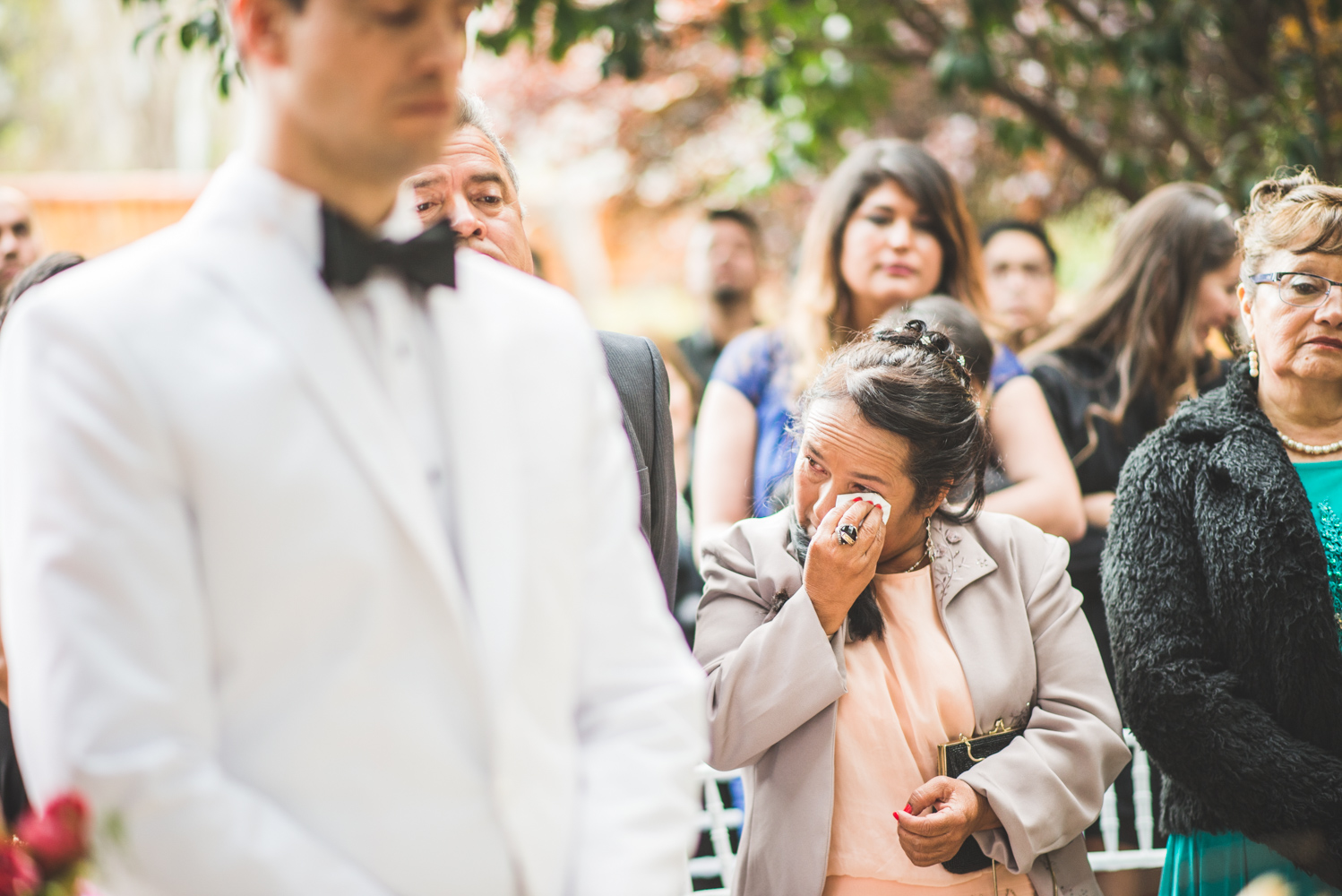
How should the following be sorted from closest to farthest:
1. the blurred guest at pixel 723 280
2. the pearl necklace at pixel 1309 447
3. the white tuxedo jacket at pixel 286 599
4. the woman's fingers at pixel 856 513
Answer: the white tuxedo jacket at pixel 286 599 → the woman's fingers at pixel 856 513 → the pearl necklace at pixel 1309 447 → the blurred guest at pixel 723 280

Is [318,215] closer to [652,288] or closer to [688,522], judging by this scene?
[688,522]

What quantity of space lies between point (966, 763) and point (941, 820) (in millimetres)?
159

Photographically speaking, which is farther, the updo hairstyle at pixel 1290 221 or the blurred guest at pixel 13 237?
the blurred guest at pixel 13 237

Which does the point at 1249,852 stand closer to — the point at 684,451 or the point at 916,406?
the point at 916,406

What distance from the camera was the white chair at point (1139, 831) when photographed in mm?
2713

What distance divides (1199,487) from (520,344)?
1613mm

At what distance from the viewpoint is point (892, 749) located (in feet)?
6.91

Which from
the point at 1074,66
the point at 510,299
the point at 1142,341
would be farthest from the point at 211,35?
the point at 1074,66

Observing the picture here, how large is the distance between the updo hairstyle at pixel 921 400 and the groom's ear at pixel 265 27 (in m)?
1.33

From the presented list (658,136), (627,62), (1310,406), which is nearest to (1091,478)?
(1310,406)

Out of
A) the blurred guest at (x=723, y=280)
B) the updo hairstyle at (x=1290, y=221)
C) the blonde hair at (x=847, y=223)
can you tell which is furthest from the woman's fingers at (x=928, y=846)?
the blurred guest at (x=723, y=280)

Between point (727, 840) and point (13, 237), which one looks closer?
point (727, 840)

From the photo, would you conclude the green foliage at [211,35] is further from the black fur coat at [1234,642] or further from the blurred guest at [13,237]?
the black fur coat at [1234,642]

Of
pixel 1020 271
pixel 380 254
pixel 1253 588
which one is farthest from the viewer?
pixel 1020 271
